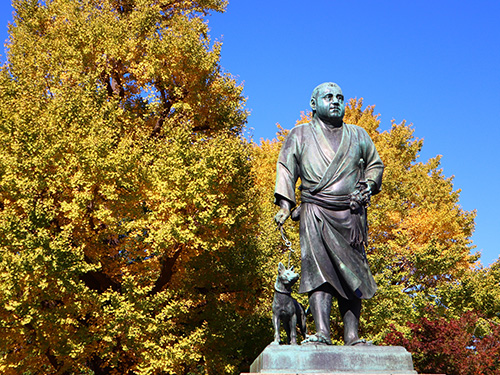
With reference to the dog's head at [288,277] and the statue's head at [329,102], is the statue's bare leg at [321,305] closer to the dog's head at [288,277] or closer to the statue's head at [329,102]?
the dog's head at [288,277]

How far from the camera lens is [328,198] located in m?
6.48

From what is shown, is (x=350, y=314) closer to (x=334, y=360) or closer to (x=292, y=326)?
(x=292, y=326)

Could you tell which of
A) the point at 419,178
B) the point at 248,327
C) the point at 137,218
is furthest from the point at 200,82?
the point at 419,178

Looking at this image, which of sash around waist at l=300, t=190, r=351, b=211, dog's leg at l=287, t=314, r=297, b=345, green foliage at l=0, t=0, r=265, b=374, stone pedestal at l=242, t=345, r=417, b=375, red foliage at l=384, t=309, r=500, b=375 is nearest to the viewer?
stone pedestal at l=242, t=345, r=417, b=375

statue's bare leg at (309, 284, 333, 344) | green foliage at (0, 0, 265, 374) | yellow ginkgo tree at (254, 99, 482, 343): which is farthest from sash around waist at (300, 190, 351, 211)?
yellow ginkgo tree at (254, 99, 482, 343)

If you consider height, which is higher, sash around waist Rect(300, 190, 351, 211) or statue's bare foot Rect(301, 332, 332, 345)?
sash around waist Rect(300, 190, 351, 211)

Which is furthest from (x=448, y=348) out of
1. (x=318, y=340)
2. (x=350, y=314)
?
(x=318, y=340)

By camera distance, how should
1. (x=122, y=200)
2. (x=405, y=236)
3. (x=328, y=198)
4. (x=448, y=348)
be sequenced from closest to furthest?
(x=328, y=198), (x=122, y=200), (x=448, y=348), (x=405, y=236)

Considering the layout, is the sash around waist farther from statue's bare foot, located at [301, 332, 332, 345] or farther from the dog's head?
statue's bare foot, located at [301, 332, 332, 345]

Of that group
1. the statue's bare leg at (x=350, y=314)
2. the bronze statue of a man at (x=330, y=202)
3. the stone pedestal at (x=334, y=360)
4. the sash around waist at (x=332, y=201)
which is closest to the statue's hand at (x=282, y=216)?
the bronze statue of a man at (x=330, y=202)

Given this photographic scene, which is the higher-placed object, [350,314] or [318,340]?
[350,314]

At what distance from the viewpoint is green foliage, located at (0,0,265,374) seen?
15.3m

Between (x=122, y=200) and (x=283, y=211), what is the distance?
429 inches

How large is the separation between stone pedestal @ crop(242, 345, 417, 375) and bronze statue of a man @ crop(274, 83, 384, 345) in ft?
0.96
